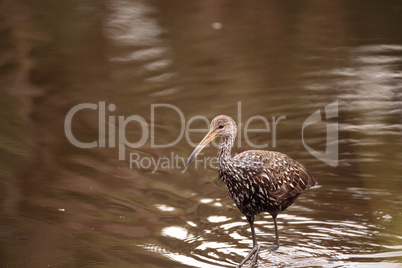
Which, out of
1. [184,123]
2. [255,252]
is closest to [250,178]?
[255,252]

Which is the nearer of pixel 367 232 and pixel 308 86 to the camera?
pixel 367 232

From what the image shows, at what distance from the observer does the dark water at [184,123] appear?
582 centimetres

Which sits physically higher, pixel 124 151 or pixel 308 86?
pixel 308 86

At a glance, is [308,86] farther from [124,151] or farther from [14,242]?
[14,242]

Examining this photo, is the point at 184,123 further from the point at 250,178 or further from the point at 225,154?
the point at 250,178

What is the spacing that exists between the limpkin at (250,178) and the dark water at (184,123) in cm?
35

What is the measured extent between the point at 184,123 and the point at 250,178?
253 cm

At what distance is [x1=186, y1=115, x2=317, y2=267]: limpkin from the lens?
5539 millimetres

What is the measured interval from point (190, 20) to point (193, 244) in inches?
219

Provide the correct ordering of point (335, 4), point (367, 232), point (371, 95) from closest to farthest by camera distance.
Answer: point (367, 232), point (371, 95), point (335, 4)

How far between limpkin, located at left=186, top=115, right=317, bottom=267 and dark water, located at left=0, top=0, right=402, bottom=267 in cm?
35

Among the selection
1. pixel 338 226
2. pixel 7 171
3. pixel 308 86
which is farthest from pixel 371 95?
pixel 7 171

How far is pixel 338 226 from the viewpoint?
5.98 metres

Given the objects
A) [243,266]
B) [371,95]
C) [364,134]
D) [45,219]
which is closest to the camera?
[243,266]
